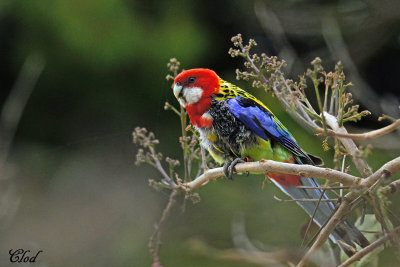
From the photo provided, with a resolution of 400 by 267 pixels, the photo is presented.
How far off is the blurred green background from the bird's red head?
3.72 ft

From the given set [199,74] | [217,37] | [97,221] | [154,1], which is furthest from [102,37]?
[199,74]

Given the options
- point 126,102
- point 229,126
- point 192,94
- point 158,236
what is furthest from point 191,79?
point 126,102

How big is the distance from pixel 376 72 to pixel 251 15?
0.80 meters

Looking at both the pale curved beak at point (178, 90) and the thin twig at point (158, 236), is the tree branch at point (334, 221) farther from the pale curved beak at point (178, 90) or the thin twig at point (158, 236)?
the pale curved beak at point (178, 90)

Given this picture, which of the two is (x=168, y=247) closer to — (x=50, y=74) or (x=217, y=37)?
(x=217, y=37)

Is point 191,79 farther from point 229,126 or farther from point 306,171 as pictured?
point 306,171

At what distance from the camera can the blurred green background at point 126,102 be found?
2822mm

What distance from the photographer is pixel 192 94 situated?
1338 millimetres

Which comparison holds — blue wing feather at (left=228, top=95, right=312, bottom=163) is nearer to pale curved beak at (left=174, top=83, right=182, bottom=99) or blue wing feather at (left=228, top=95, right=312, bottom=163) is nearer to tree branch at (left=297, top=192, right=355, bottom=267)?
pale curved beak at (left=174, top=83, right=182, bottom=99)

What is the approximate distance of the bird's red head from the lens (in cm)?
133

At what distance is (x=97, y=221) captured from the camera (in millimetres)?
3818

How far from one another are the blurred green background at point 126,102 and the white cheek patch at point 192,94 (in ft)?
3.77

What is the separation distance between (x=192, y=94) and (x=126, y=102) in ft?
7.90

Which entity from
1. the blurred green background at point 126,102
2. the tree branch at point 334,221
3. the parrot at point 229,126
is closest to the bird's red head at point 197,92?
the parrot at point 229,126
